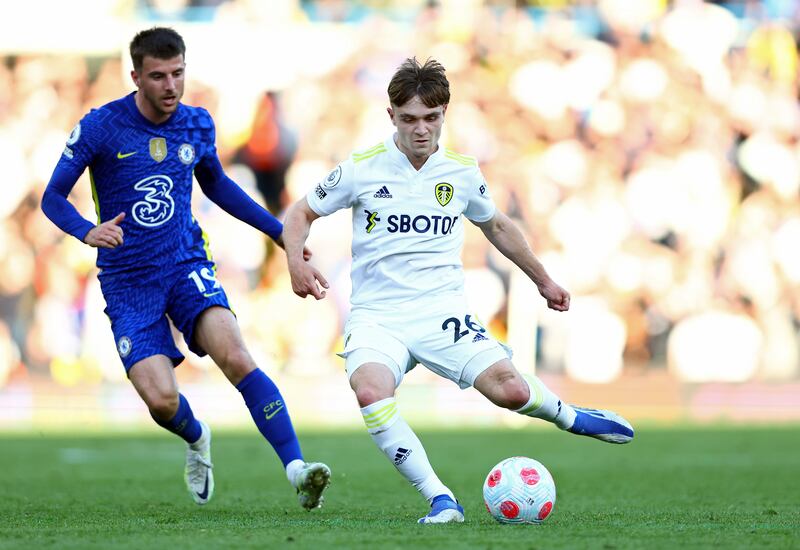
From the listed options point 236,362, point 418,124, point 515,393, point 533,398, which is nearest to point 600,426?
point 533,398

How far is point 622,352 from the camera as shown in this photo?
18.3 m

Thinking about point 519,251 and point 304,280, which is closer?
point 304,280

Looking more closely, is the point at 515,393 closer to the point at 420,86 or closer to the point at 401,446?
the point at 401,446

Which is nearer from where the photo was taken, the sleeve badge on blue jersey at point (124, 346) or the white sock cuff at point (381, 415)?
the white sock cuff at point (381, 415)

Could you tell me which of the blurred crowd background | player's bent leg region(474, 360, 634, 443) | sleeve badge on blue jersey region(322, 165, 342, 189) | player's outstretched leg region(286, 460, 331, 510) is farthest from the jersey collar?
the blurred crowd background

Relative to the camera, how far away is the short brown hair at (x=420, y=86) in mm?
6109

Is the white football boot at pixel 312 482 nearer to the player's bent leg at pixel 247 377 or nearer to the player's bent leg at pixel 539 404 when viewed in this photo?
the player's bent leg at pixel 247 377

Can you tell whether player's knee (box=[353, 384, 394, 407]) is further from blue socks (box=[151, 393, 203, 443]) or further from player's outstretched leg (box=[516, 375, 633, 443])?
blue socks (box=[151, 393, 203, 443])

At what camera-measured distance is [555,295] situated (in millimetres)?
6656

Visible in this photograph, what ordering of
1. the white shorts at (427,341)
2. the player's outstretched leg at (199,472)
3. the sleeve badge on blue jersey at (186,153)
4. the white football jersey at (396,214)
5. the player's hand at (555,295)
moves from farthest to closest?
the player's outstretched leg at (199,472) < the sleeve badge on blue jersey at (186,153) < the player's hand at (555,295) < the white football jersey at (396,214) < the white shorts at (427,341)

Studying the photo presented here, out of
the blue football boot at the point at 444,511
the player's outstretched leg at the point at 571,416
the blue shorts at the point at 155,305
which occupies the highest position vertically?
the blue shorts at the point at 155,305

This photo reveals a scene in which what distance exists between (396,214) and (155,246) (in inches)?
52.5

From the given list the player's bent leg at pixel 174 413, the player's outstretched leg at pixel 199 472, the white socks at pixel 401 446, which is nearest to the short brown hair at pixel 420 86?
Result: the white socks at pixel 401 446

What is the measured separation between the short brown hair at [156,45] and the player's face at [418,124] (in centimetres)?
116
